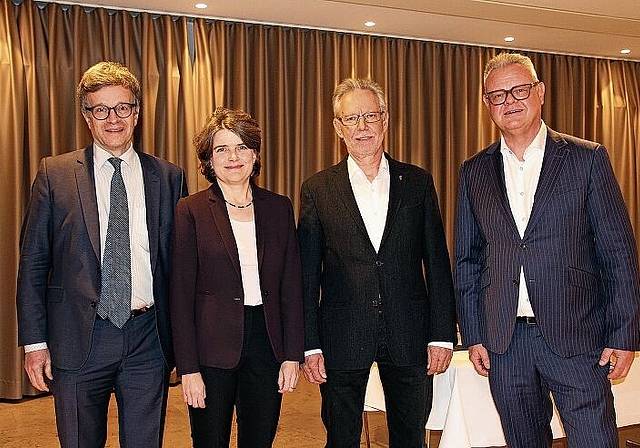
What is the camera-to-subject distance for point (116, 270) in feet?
8.65

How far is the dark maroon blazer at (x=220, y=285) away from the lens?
101 inches

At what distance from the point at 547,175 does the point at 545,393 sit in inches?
30.0

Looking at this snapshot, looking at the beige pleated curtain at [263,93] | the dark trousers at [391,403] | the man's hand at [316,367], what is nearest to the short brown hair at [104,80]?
the man's hand at [316,367]

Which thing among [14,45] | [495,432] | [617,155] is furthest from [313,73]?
[495,432]

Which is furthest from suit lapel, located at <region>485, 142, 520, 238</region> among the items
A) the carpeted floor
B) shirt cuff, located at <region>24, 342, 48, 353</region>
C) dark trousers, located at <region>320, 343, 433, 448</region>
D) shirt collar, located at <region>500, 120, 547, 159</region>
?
the carpeted floor

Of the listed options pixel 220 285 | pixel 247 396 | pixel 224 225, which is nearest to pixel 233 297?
pixel 220 285

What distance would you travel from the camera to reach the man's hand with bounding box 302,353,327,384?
2.81 m

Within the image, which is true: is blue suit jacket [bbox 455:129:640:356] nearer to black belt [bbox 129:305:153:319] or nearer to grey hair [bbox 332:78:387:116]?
grey hair [bbox 332:78:387:116]

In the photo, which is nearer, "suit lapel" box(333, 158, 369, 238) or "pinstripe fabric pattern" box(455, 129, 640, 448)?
"pinstripe fabric pattern" box(455, 129, 640, 448)

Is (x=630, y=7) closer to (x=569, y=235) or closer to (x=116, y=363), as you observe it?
(x=569, y=235)

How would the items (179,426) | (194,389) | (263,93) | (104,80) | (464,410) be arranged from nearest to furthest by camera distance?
(194,389), (104,80), (464,410), (179,426), (263,93)

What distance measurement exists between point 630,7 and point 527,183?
13.6 feet

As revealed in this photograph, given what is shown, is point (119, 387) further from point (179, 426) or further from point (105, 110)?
point (179, 426)

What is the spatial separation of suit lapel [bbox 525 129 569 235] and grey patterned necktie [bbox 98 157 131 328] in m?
1.38
